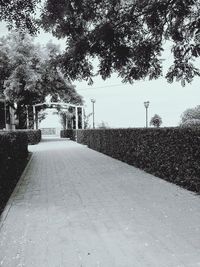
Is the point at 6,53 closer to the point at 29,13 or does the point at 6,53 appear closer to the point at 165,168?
the point at 29,13

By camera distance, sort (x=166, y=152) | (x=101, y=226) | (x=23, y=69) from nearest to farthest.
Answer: (x=101, y=226)
(x=166, y=152)
(x=23, y=69)

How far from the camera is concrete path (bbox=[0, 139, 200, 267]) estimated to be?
162 inches

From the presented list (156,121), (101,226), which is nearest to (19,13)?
(101,226)

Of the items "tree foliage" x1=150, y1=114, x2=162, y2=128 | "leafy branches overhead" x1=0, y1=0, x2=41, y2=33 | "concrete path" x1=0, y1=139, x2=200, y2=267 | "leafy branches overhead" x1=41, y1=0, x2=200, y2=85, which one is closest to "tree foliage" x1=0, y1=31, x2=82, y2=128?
"tree foliage" x1=150, y1=114, x2=162, y2=128

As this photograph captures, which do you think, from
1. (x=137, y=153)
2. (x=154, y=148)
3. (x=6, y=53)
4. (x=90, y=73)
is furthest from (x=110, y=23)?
(x=6, y=53)

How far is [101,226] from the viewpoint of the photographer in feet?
17.6

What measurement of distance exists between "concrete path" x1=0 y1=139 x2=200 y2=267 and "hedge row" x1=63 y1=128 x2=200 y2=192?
0.41m

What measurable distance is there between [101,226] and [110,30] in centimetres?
578

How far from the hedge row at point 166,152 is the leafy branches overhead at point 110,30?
2360mm

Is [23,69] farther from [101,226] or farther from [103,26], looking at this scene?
[101,226]

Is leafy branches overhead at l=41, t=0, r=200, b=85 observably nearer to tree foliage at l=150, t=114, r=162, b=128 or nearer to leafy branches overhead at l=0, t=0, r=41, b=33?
leafy branches overhead at l=0, t=0, r=41, b=33

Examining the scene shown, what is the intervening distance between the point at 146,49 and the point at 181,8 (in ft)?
7.09

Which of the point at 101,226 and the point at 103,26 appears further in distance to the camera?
the point at 103,26

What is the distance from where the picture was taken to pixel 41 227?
17.7ft
